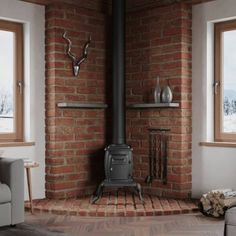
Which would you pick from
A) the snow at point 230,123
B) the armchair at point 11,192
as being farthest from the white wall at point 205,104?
the armchair at point 11,192

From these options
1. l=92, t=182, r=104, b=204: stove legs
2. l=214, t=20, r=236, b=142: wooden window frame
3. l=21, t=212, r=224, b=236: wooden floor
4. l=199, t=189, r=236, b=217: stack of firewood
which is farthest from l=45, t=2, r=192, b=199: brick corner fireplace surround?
l=21, t=212, r=224, b=236: wooden floor

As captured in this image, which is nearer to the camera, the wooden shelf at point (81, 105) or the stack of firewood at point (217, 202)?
the stack of firewood at point (217, 202)

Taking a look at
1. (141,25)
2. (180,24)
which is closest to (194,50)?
(180,24)

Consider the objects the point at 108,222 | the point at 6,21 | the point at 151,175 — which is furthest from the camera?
the point at 151,175

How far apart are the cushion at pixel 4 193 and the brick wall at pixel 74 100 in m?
1.42

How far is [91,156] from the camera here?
6.36 m

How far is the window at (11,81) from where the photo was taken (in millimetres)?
5824

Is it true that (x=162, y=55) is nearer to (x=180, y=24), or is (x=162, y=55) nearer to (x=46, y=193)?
(x=180, y=24)

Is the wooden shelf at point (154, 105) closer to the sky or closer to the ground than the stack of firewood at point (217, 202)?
closer to the sky

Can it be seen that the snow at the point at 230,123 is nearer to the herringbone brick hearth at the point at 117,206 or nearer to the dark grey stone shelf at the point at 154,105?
the dark grey stone shelf at the point at 154,105

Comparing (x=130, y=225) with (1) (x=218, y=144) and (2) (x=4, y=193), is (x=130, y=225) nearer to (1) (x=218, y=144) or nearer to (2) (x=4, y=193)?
(2) (x=4, y=193)

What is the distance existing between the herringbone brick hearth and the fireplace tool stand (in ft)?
1.05

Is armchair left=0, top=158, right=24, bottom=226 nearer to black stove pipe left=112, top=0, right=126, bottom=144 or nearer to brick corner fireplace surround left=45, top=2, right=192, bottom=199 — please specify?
brick corner fireplace surround left=45, top=2, right=192, bottom=199

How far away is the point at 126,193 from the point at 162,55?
177 cm
